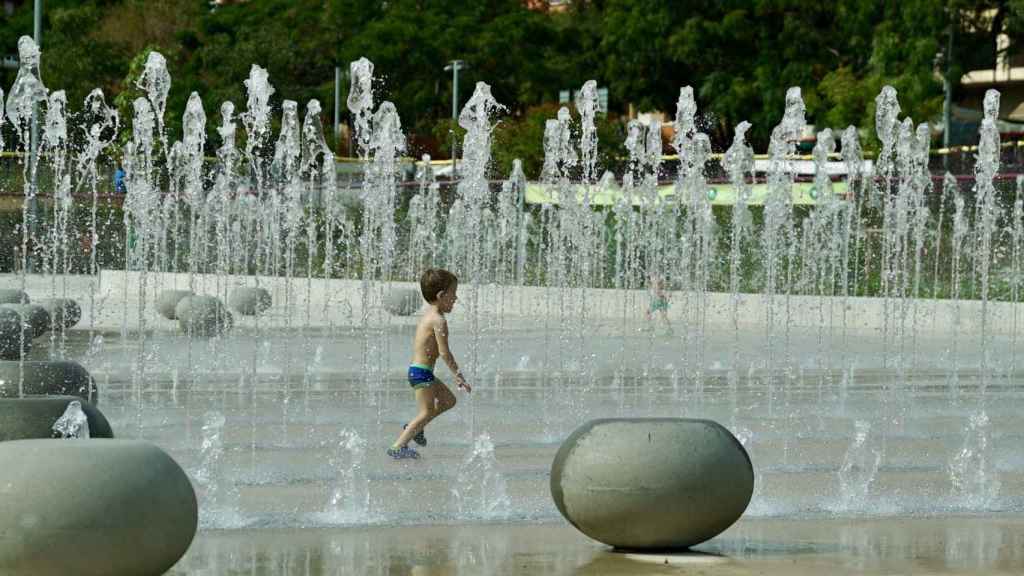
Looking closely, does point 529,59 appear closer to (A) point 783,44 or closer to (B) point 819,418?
(A) point 783,44

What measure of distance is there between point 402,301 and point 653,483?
71.5 feet

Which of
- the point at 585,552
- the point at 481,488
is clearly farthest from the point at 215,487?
the point at 585,552

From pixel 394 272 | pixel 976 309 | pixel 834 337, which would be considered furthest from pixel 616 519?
pixel 394 272

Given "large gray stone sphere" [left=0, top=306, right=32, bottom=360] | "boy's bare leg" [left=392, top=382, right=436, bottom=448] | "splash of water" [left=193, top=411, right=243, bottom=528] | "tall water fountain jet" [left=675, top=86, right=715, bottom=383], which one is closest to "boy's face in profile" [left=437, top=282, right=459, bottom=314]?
"boy's bare leg" [left=392, top=382, right=436, bottom=448]

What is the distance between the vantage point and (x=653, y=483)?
25.1 ft

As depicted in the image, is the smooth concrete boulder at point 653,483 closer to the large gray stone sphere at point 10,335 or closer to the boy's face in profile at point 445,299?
the boy's face in profile at point 445,299

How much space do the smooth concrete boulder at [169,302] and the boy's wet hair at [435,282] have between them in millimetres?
15524

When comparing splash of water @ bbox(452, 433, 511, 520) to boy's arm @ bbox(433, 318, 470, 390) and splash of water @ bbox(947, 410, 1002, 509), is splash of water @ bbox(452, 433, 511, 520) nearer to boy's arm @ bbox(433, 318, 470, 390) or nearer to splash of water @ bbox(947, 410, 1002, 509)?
boy's arm @ bbox(433, 318, 470, 390)

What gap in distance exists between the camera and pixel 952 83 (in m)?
48.8

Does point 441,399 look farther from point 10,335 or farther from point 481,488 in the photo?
point 10,335

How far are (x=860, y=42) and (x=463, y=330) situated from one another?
26.2 metres

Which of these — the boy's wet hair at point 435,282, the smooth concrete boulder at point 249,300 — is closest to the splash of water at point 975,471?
the boy's wet hair at point 435,282

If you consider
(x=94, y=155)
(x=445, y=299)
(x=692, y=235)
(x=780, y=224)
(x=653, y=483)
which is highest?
(x=94, y=155)

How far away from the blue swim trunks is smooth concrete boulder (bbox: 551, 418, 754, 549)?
3.29m
